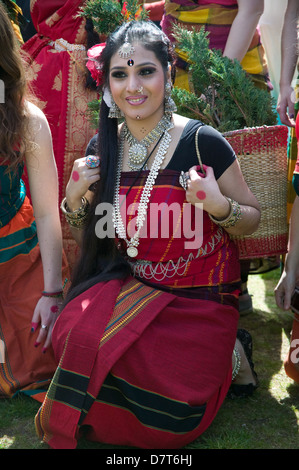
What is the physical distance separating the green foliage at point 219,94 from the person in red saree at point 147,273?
310 millimetres

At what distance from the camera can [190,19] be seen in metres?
3.21

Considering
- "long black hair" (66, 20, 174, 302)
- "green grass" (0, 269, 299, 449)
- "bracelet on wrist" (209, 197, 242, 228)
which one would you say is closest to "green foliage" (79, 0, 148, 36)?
"long black hair" (66, 20, 174, 302)

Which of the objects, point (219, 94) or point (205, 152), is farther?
point (219, 94)

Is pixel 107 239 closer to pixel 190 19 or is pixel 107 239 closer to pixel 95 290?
pixel 95 290

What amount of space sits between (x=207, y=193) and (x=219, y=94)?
0.76 meters

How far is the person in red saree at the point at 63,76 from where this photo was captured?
3.37 meters

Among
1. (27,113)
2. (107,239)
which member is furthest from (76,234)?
(27,113)

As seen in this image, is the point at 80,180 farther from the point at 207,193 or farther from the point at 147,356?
the point at 147,356

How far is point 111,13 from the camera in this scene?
104 inches

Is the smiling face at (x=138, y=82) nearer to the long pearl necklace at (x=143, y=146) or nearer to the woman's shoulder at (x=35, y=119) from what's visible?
the long pearl necklace at (x=143, y=146)

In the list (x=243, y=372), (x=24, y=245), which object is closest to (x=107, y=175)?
(x=24, y=245)

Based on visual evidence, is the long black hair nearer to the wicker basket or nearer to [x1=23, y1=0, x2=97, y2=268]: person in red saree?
the wicker basket

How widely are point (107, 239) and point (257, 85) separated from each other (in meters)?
1.41

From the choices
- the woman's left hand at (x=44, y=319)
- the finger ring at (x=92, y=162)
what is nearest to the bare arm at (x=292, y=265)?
the finger ring at (x=92, y=162)
